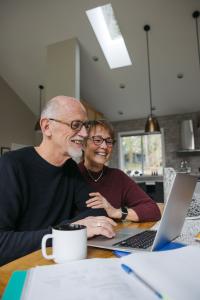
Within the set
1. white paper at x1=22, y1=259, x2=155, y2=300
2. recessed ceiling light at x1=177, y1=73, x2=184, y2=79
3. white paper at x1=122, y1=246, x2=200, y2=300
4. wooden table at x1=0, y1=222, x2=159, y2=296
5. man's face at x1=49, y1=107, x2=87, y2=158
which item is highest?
recessed ceiling light at x1=177, y1=73, x2=184, y2=79

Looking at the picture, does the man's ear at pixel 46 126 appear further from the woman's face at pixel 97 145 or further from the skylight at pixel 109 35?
the skylight at pixel 109 35

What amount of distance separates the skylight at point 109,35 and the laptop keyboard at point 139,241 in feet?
14.0

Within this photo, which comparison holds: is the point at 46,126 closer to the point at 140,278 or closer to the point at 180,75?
the point at 140,278

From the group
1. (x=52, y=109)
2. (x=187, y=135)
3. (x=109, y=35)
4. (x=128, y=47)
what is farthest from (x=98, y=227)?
(x=187, y=135)

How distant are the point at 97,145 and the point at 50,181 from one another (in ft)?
1.83

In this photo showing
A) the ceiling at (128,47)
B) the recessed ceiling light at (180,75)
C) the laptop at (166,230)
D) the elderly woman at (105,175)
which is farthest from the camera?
the recessed ceiling light at (180,75)

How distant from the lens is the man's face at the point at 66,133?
4.24 feet

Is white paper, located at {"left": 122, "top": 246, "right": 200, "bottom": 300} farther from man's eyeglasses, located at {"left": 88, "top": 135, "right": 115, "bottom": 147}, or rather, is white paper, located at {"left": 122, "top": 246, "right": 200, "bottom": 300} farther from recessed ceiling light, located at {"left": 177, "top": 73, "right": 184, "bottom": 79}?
recessed ceiling light, located at {"left": 177, "top": 73, "right": 184, "bottom": 79}

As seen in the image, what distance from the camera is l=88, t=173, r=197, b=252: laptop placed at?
79 cm

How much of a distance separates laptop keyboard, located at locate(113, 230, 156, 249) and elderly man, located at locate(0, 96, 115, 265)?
0.26ft

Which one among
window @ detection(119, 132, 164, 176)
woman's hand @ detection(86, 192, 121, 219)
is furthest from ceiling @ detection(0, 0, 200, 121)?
woman's hand @ detection(86, 192, 121, 219)

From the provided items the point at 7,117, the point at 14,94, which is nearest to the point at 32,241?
the point at 7,117

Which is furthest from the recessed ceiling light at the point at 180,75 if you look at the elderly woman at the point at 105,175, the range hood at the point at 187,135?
the elderly woman at the point at 105,175

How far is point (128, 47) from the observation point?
4875 millimetres
